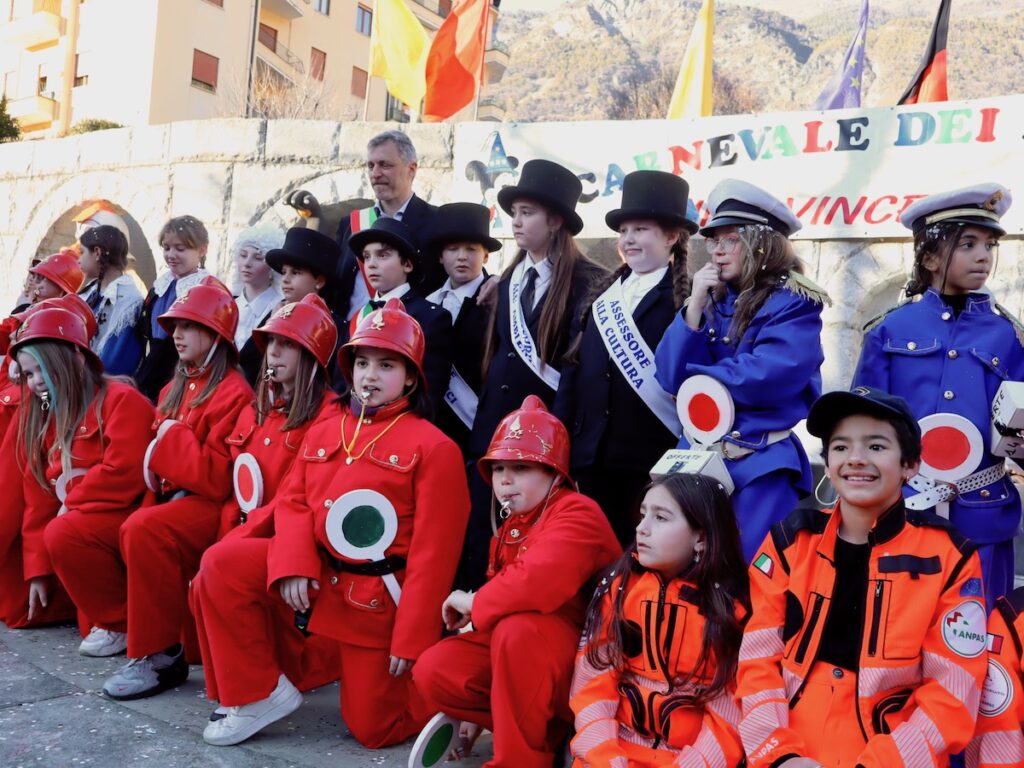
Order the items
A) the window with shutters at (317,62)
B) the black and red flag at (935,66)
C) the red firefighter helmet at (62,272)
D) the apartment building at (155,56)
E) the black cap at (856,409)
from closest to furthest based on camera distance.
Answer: the black cap at (856,409), the red firefighter helmet at (62,272), the black and red flag at (935,66), the apartment building at (155,56), the window with shutters at (317,62)

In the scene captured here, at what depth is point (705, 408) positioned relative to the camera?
3225 mm

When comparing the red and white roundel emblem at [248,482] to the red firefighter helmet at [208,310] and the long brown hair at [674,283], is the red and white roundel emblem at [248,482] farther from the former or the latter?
the long brown hair at [674,283]

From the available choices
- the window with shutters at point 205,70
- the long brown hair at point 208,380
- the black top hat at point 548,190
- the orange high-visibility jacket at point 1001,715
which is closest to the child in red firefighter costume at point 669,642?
the orange high-visibility jacket at point 1001,715

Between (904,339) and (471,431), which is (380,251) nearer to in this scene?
(471,431)

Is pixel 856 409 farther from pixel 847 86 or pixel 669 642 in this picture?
pixel 847 86

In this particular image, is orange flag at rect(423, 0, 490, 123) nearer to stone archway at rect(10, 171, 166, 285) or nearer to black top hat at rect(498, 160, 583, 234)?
stone archway at rect(10, 171, 166, 285)

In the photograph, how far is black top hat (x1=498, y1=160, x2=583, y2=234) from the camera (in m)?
4.12

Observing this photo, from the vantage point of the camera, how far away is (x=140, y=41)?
28047 mm

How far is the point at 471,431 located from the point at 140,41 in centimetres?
2732

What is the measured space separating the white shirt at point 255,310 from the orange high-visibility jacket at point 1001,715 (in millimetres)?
3923

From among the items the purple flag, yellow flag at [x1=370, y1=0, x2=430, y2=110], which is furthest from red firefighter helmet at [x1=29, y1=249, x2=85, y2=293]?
the purple flag

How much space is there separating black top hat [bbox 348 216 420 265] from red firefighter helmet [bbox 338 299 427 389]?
781 millimetres

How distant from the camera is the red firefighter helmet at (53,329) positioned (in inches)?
181

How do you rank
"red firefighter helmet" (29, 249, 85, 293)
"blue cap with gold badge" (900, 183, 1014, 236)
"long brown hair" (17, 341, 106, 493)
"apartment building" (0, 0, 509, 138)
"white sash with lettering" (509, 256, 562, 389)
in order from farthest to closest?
"apartment building" (0, 0, 509, 138), "red firefighter helmet" (29, 249, 85, 293), "long brown hair" (17, 341, 106, 493), "white sash with lettering" (509, 256, 562, 389), "blue cap with gold badge" (900, 183, 1014, 236)
